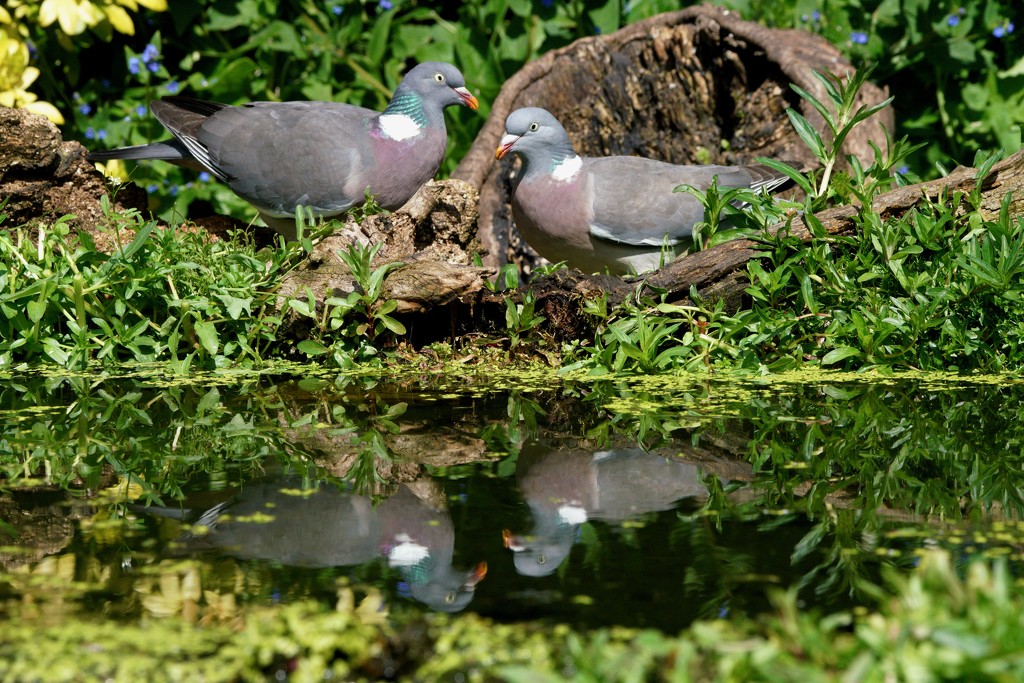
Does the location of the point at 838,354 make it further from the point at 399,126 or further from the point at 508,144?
the point at 399,126

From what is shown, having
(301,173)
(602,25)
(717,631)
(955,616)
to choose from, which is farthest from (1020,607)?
(602,25)

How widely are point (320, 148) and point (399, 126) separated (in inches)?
14.3

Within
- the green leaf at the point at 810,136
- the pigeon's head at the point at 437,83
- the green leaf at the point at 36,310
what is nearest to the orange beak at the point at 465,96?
the pigeon's head at the point at 437,83

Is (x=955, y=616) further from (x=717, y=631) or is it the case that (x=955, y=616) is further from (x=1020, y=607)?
(x=717, y=631)

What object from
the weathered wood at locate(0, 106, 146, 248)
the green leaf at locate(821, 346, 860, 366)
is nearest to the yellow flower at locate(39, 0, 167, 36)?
the weathered wood at locate(0, 106, 146, 248)

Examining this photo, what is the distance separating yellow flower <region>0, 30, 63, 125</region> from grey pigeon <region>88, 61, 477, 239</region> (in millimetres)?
1018

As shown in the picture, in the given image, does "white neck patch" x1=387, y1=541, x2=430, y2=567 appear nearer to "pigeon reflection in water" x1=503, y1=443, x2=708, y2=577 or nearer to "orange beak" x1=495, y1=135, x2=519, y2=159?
"pigeon reflection in water" x1=503, y1=443, x2=708, y2=577

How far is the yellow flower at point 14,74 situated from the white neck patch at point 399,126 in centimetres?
187

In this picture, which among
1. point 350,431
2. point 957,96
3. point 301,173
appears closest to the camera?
point 350,431

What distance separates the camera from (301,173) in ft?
15.1

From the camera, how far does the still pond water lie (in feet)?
6.49

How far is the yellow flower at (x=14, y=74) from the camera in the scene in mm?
5465

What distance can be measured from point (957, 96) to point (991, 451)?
13.3 feet

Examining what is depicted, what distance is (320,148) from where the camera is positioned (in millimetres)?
4609
